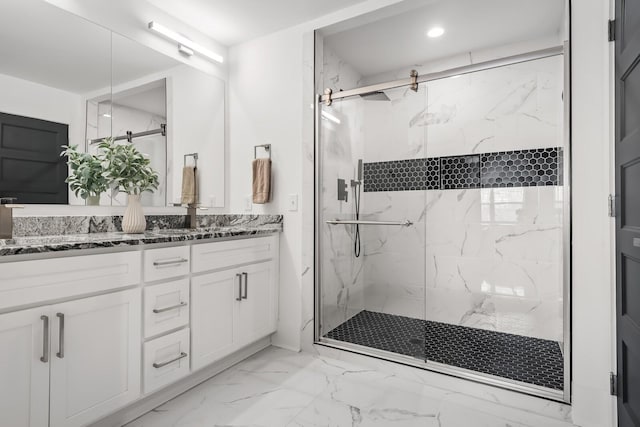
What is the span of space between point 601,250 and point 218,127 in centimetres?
262

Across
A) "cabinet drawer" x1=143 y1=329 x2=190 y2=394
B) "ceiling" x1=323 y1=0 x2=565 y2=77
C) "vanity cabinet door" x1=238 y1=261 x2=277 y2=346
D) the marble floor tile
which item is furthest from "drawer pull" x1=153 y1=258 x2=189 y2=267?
"ceiling" x1=323 y1=0 x2=565 y2=77

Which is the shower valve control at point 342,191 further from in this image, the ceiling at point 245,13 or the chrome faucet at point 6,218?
the chrome faucet at point 6,218

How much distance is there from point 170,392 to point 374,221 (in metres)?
1.61

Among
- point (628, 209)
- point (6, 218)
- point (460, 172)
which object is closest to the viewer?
point (628, 209)

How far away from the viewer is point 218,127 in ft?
9.52

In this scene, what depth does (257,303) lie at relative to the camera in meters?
2.46

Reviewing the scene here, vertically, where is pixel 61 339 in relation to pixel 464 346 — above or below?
above

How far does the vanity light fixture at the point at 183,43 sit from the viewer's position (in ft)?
7.74

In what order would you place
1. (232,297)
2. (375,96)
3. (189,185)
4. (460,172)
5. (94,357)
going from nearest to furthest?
(94,357) → (232,297) → (375,96) → (189,185) → (460,172)

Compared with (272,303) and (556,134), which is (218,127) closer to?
(272,303)

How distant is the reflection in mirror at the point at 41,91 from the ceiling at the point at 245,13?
1.98 feet

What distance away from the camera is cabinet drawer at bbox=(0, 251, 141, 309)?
1.28 meters

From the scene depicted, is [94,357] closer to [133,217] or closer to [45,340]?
[45,340]

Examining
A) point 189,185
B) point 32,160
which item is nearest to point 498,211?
point 189,185
